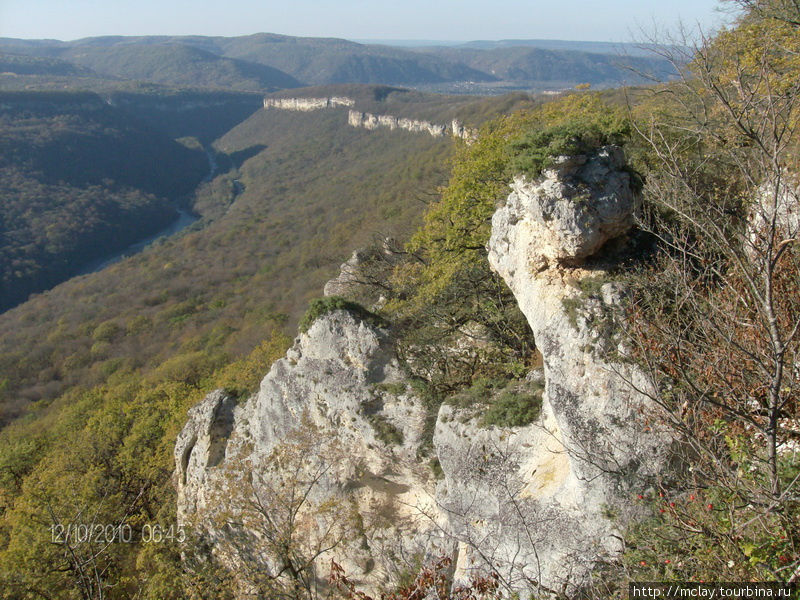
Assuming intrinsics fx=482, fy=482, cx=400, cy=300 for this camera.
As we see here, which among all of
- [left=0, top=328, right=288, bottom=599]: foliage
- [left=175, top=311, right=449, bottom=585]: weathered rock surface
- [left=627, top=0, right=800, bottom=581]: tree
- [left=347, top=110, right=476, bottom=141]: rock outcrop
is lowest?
[left=0, top=328, right=288, bottom=599]: foliage

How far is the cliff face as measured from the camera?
26.0ft

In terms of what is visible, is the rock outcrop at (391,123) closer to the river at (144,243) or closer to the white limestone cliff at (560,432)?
the river at (144,243)

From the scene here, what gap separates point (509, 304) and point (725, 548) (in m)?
8.11

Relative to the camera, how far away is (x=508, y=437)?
955 centimetres

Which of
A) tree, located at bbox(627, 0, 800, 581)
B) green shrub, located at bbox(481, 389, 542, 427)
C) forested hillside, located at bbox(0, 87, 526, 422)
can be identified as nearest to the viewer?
tree, located at bbox(627, 0, 800, 581)

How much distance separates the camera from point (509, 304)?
13078 millimetres

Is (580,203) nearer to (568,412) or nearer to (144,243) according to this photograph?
(568,412)

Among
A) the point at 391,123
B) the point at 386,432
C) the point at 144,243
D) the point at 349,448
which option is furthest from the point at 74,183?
the point at 386,432

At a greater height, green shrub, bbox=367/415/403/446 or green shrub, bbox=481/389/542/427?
green shrub, bbox=481/389/542/427

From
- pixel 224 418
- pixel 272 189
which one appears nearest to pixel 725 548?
pixel 224 418

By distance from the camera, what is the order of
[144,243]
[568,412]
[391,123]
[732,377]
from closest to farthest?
[732,377] < [568,412] < [144,243] < [391,123]

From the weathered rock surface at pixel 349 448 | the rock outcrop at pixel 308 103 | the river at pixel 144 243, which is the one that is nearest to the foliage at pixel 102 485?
the weathered rock surface at pixel 349 448

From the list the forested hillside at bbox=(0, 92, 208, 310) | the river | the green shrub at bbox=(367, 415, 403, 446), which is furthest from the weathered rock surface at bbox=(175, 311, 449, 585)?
the river

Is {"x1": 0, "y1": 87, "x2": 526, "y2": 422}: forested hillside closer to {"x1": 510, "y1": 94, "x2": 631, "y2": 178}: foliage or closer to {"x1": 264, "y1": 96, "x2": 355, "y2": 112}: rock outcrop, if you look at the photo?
{"x1": 510, "y1": 94, "x2": 631, "y2": 178}: foliage
